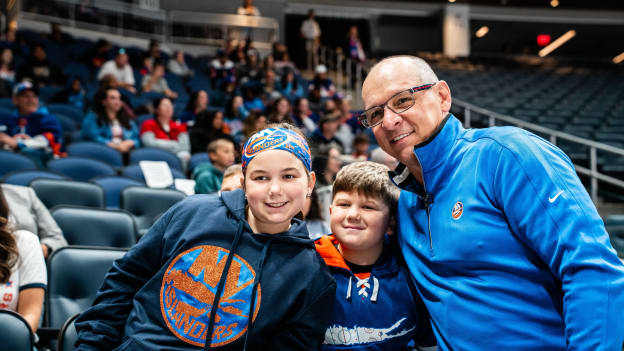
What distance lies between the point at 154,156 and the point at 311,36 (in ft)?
28.0

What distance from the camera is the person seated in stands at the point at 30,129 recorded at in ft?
13.5

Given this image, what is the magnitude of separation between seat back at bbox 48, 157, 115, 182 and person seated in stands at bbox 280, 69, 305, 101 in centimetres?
509

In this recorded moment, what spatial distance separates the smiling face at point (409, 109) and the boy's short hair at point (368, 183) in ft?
0.64

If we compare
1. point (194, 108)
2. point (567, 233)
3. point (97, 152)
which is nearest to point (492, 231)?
point (567, 233)

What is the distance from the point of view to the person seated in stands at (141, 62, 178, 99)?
7.57 metres

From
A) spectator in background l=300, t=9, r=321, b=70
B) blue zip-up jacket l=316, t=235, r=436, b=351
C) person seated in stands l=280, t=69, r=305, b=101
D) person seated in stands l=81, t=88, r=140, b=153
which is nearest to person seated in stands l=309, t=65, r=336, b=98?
person seated in stands l=280, t=69, r=305, b=101

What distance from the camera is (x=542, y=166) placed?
114 centimetres

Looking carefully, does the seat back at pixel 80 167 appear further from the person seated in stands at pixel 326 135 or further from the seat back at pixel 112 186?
the person seated in stands at pixel 326 135

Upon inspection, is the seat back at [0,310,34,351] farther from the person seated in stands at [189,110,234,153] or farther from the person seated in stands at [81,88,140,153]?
the person seated in stands at [189,110,234,153]

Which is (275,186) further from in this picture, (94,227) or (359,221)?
(94,227)

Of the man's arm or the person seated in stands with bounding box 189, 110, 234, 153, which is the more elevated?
the person seated in stands with bounding box 189, 110, 234, 153

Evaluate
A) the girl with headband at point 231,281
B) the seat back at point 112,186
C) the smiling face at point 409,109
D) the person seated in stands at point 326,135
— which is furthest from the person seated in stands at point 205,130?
the smiling face at point 409,109

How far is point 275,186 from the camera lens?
1409mm

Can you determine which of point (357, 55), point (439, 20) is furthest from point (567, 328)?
point (439, 20)
